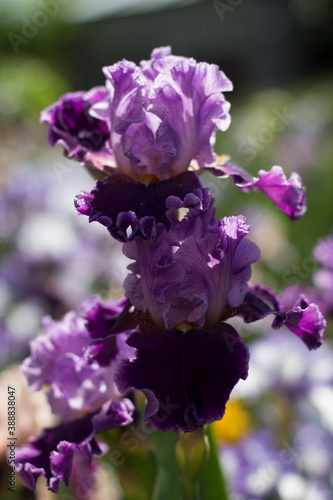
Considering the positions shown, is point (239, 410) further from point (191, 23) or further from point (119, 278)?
point (191, 23)

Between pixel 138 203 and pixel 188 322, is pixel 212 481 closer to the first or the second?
pixel 188 322

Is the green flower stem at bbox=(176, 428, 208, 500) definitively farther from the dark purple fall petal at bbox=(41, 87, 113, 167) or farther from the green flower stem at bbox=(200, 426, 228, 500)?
the dark purple fall petal at bbox=(41, 87, 113, 167)

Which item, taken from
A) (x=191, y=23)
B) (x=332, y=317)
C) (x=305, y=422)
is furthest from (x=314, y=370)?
(x=191, y=23)

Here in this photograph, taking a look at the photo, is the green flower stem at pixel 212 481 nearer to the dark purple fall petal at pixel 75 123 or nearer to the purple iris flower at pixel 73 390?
the purple iris flower at pixel 73 390
